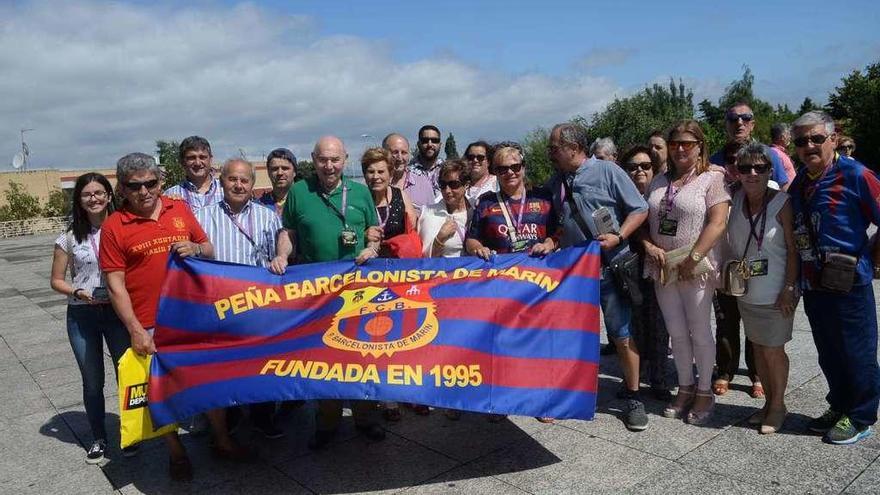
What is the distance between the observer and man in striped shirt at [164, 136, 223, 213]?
4980mm

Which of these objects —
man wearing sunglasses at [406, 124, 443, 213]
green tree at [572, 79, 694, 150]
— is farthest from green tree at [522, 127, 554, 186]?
man wearing sunglasses at [406, 124, 443, 213]

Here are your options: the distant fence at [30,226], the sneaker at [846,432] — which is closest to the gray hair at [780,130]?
the sneaker at [846,432]

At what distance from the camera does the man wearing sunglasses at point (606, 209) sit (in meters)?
4.16

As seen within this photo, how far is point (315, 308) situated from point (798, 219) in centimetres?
309

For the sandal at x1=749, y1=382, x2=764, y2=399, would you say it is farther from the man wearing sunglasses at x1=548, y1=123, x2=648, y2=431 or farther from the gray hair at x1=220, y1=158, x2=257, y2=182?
the gray hair at x1=220, y1=158, x2=257, y2=182

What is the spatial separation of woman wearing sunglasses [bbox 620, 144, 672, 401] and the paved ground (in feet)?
0.98

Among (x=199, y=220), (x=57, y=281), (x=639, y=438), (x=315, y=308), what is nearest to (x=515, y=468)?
(x=639, y=438)

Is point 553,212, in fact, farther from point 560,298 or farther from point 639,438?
point 639,438

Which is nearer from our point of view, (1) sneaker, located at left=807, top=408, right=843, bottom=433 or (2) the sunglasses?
(1) sneaker, located at left=807, top=408, right=843, bottom=433

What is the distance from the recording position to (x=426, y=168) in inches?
255

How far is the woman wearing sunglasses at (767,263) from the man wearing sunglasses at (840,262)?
0.10m

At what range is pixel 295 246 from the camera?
4.34 m

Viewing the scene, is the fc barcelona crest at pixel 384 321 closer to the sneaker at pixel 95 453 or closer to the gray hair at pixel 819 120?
the sneaker at pixel 95 453

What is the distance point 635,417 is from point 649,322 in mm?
1043
